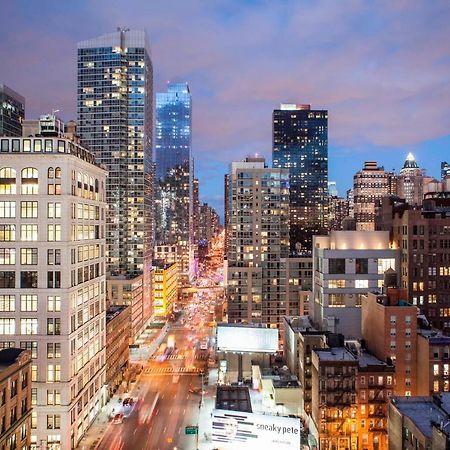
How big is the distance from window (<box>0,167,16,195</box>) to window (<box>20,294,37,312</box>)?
1670 cm

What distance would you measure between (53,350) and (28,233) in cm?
1892

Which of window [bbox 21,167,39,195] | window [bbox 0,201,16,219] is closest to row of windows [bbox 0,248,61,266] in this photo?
window [bbox 0,201,16,219]

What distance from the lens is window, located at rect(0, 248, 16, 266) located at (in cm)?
8494

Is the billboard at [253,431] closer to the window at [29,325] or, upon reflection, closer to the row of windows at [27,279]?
the window at [29,325]

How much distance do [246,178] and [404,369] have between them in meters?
92.1

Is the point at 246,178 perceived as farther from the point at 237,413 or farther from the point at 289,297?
the point at 237,413

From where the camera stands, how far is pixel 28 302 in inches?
3322

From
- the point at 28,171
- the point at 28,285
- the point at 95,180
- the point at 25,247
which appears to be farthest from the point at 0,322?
the point at 95,180

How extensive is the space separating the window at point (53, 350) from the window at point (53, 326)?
5.53ft

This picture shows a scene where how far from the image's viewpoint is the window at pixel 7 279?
84.2 metres

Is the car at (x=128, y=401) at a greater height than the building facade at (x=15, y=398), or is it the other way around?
the building facade at (x=15, y=398)

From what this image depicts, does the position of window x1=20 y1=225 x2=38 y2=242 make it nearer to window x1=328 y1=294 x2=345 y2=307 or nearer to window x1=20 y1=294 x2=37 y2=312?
window x1=20 y1=294 x2=37 y2=312

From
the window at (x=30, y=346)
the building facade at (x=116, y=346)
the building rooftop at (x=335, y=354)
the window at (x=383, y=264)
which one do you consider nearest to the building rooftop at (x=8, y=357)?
the window at (x=30, y=346)

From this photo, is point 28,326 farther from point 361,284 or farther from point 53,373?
point 361,284
